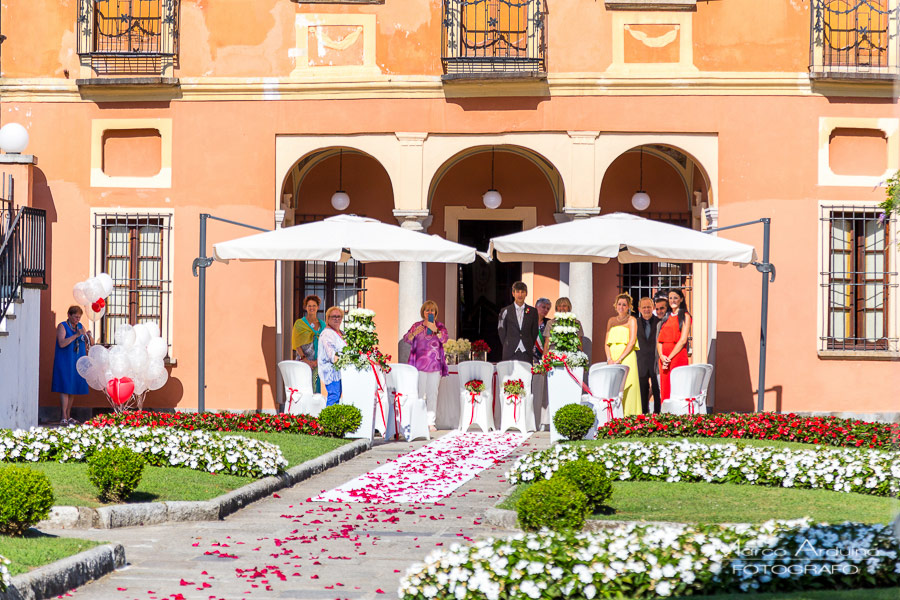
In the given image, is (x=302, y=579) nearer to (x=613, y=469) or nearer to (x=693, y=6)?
(x=613, y=469)

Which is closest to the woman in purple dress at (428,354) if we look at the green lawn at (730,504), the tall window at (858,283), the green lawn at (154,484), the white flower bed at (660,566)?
the green lawn at (154,484)

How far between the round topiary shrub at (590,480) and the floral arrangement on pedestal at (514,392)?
262 inches

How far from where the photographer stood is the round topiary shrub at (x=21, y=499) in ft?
23.1

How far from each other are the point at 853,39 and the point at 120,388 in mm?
10611

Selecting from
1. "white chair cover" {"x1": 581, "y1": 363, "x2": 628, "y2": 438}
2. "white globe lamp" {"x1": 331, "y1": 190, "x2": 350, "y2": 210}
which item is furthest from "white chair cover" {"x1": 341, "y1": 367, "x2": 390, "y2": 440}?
"white globe lamp" {"x1": 331, "y1": 190, "x2": 350, "y2": 210}

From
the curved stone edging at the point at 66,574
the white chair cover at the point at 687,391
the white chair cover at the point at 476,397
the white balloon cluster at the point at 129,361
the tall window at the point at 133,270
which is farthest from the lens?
the tall window at the point at 133,270

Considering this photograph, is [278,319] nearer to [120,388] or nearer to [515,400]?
[120,388]

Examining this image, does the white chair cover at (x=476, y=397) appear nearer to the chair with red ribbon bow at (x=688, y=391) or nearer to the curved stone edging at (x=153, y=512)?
the chair with red ribbon bow at (x=688, y=391)

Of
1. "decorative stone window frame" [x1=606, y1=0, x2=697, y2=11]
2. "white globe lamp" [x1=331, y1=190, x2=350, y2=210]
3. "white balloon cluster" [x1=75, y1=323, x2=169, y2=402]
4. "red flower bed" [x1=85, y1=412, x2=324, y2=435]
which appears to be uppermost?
"decorative stone window frame" [x1=606, y1=0, x2=697, y2=11]

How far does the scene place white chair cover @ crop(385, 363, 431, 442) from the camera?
14.4 meters

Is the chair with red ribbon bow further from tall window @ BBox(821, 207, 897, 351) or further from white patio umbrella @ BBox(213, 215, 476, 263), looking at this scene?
tall window @ BBox(821, 207, 897, 351)

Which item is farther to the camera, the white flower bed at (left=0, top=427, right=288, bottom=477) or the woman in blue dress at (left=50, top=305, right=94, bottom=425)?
the woman in blue dress at (left=50, top=305, right=94, bottom=425)

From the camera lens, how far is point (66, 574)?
6.42 meters

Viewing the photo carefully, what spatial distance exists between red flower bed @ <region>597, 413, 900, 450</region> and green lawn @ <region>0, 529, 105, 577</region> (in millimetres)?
6700
